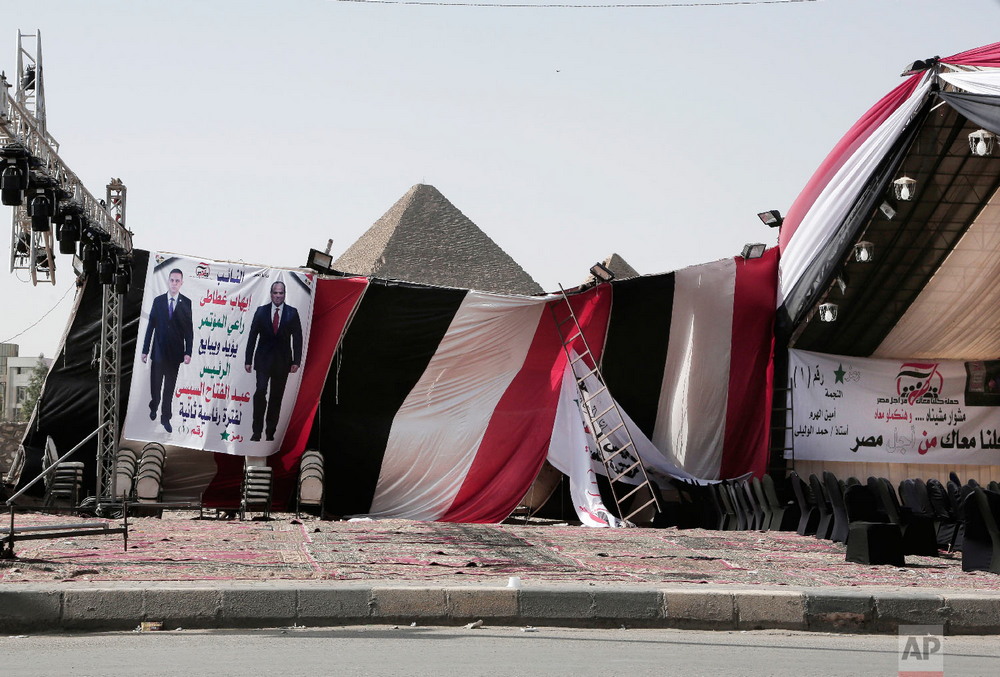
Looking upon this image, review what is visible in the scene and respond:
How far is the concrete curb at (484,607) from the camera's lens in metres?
5.38

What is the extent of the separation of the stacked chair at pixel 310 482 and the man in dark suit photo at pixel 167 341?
64.5 inches

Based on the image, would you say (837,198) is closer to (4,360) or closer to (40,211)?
(40,211)

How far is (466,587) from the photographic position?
19.1 feet

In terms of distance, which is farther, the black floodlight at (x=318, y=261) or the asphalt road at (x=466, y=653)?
the black floodlight at (x=318, y=261)

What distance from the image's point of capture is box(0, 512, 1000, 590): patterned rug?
673 cm

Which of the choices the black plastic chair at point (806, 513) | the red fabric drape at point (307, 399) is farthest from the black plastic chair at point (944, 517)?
the red fabric drape at point (307, 399)

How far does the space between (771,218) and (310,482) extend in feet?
22.7

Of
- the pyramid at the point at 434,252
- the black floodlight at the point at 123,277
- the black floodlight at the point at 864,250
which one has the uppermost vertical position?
the pyramid at the point at 434,252

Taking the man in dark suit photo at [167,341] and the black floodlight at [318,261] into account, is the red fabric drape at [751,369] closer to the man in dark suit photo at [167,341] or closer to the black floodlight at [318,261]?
the black floodlight at [318,261]

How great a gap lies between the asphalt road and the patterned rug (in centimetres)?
113

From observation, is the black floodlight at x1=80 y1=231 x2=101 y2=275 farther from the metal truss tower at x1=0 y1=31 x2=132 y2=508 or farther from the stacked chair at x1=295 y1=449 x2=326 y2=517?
the stacked chair at x1=295 y1=449 x2=326 y2=517

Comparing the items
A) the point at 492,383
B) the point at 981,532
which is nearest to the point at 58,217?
the point at 492,383

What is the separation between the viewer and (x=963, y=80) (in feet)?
36.0

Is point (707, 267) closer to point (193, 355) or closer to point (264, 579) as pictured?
point (193, 355)
